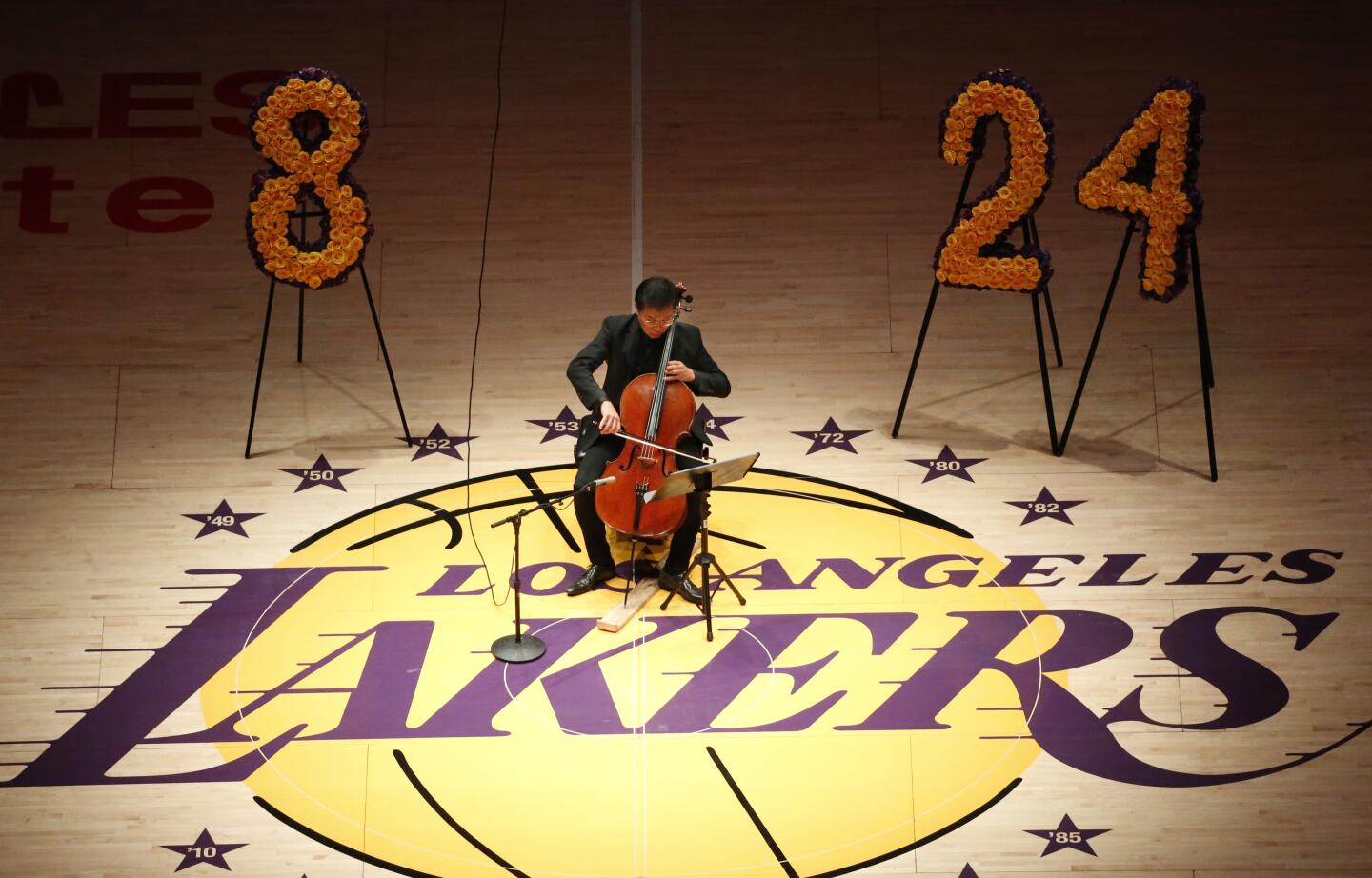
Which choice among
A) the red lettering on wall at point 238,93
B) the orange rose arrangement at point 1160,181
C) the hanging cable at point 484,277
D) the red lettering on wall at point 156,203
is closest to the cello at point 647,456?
the hanging cable at point 484,277

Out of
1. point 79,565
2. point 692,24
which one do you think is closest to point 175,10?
point 692,24

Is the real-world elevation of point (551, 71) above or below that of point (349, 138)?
above

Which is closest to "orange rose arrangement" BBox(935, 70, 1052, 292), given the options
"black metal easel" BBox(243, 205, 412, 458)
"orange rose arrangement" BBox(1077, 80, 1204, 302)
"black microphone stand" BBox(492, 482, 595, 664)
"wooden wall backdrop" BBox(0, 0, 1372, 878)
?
"orange rose arrangement" BBox(1077, 80, 1204, 302)

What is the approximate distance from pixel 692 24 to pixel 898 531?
343 cm

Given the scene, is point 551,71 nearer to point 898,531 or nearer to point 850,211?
point 850,211

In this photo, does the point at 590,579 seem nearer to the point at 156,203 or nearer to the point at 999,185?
the point at 999,185

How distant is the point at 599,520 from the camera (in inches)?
229

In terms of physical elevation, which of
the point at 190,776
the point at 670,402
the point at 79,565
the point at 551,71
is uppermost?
the point at 551,71

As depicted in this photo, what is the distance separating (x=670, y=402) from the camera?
565 cm

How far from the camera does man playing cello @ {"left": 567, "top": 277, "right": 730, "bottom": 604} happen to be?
5.73 m

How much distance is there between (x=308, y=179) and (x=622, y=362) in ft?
5.24

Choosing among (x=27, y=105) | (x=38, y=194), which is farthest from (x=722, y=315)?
(x=27, y=105)

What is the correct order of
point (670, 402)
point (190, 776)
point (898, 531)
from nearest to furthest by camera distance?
1. point (190, 776)
2. point (670, 402)
3. point (898, 531)

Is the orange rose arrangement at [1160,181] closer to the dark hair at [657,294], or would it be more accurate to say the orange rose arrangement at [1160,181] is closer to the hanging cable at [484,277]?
the dark hair at [657,294]
